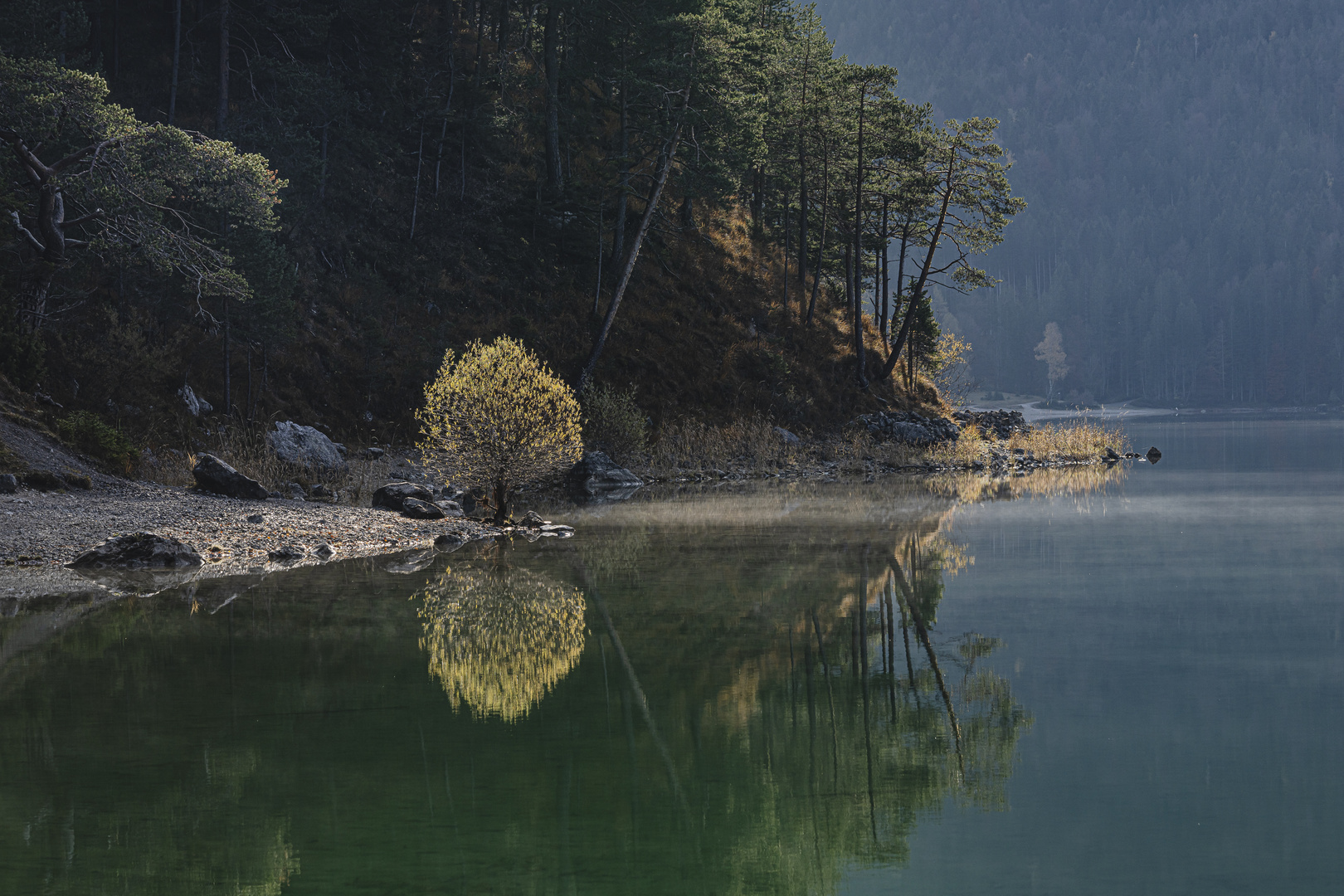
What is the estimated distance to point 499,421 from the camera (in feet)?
67.9

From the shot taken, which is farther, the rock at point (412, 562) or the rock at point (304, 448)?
the rock at point (304, 448)

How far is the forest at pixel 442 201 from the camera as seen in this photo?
23984 mm

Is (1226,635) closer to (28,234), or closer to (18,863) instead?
(18,863)

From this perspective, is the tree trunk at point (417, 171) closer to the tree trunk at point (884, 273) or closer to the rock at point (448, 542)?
the tree trunk at point (884, 273)

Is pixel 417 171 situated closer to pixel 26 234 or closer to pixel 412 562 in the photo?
pixel 26 234

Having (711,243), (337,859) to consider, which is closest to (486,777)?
(337,859)

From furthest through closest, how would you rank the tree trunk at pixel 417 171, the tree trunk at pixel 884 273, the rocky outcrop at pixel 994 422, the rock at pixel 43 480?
1. the rocky outcrop at pixel 994 422
2. the tree trunk at pixel 884 273
3. the tree trunk at pixel 417 171
4. the rock at pixel 43 480

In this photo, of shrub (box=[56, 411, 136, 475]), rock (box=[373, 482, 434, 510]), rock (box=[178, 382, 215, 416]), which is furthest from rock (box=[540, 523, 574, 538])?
rock (box=[178, 382, 215, 416])

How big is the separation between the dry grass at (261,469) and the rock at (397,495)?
72 centimetres

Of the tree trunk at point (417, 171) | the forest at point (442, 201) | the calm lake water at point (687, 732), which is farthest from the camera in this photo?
the tree trunk at point (417, 171)

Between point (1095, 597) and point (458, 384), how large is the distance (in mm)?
11781

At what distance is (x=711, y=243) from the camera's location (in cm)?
5069

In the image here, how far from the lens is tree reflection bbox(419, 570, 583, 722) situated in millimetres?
8938

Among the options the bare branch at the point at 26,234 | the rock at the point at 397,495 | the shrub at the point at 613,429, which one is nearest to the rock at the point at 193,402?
the bare branch at the point at 26,234
